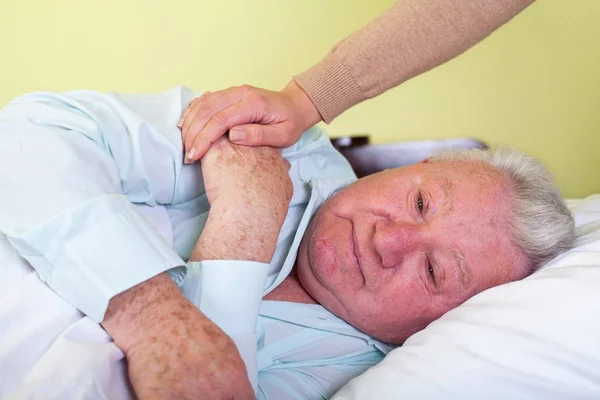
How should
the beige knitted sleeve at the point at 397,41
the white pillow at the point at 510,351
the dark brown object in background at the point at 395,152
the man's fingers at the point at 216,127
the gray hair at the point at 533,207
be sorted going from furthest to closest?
the dark brown object in background at the point at 395,152
the beige knitted sleeve at the point at 397,41
the gray hair at the point at 533,207
the man's fingers at the point at 216,127
the white pillow at the point at 510,351

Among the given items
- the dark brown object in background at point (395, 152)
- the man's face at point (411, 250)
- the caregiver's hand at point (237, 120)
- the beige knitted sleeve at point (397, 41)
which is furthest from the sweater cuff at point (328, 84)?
the dark brown object in background at point (395, 152)

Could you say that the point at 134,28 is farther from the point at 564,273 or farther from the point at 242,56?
the point at 564,273

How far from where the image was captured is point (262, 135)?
1018 millimetres

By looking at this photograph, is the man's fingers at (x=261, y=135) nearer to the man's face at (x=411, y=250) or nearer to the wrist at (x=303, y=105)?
the wrist at (x=303, y=105)

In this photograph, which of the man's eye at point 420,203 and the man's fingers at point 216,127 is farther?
the man's eye at point 420,203

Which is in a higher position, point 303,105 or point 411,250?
point 303,105

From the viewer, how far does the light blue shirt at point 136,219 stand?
0.73 m

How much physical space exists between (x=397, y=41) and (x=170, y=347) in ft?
2.74

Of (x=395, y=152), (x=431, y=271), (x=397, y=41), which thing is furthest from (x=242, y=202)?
(x=395, y=152)

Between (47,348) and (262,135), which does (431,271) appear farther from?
(47,348)

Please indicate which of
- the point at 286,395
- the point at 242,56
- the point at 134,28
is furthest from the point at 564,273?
the point at 134,28

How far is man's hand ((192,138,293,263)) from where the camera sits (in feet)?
2.91

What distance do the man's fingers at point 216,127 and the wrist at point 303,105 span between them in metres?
0.18

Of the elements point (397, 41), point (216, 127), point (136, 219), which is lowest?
point (136, 219)
